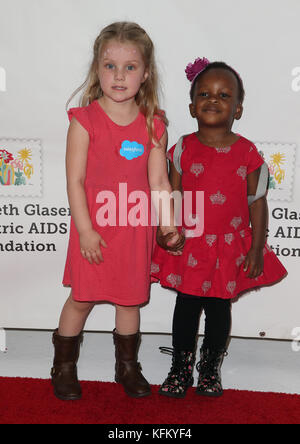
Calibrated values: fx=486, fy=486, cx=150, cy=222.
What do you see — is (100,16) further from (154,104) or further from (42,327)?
(42,327)

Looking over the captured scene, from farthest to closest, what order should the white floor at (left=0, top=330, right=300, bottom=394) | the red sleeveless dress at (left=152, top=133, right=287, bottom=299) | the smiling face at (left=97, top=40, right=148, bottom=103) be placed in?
the white floor at (left=0, top=330, right=300, bottom=394) < the red sleeveless dress at (left=152, top=133, right=287, bottom=299) < the smiling face at (left=97, top=40, right=148, bottom=103)

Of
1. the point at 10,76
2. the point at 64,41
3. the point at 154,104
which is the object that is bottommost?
the point at 154,104

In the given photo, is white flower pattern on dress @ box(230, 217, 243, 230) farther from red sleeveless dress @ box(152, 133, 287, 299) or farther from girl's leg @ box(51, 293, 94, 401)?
girl's leg @ box(51, 293, 94, 401)

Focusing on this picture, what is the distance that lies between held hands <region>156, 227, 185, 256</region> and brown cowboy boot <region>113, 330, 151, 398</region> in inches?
12.0

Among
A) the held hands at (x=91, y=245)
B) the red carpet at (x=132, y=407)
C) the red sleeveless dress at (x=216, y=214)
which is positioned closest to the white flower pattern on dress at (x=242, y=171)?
the red sleeveless dress at (x=216, y=214)

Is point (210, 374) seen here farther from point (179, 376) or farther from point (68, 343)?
point (68, 343)

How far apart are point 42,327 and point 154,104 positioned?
930 mm

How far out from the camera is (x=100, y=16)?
1537mm

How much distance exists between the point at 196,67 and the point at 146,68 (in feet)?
0.58

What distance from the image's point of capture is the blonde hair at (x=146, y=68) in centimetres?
133

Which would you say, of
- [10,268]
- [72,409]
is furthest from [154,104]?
[72,409]

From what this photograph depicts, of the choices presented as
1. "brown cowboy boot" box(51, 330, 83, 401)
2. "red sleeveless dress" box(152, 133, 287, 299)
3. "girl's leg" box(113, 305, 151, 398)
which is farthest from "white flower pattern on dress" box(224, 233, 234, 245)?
"brown cowboy boot" box(51, 330, 83, 401)

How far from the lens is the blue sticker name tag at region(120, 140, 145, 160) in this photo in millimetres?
1377

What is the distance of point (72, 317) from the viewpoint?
1.50 m
